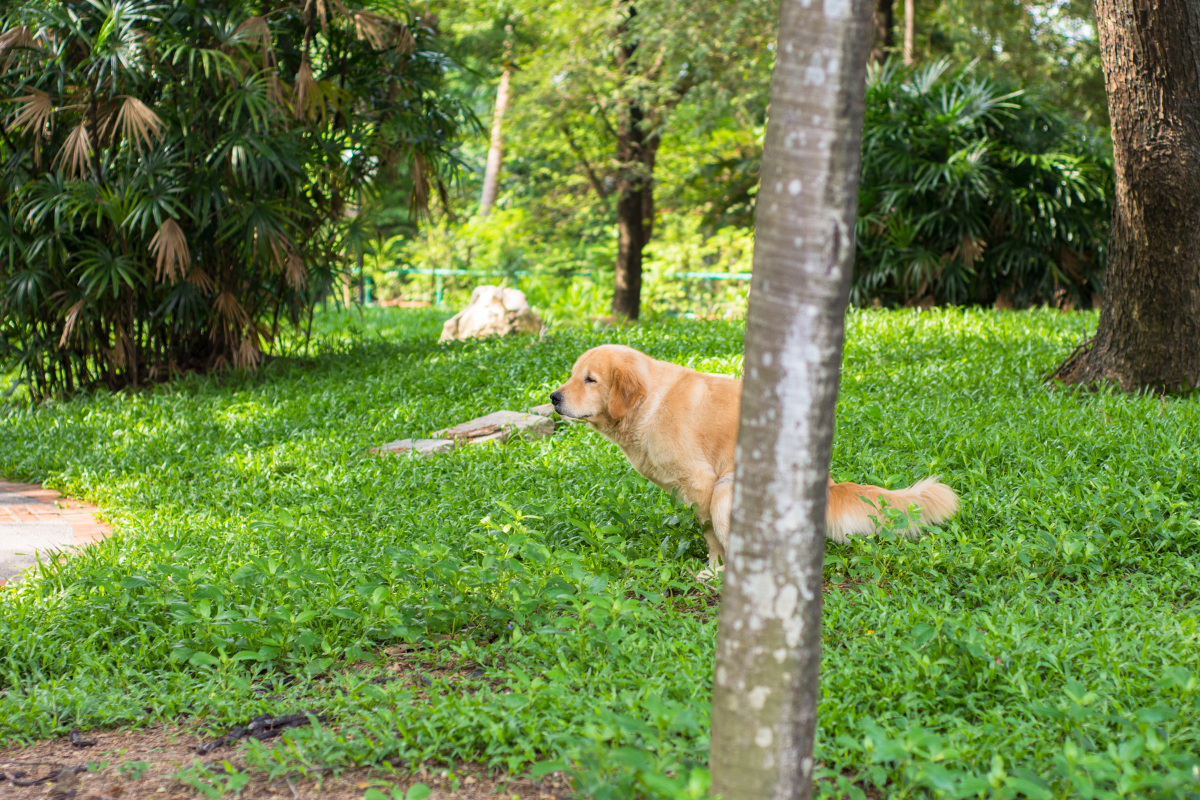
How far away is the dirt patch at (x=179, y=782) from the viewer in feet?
7.47

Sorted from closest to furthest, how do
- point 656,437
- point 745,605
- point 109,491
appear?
point 745,605
point 656,437
point 109,491

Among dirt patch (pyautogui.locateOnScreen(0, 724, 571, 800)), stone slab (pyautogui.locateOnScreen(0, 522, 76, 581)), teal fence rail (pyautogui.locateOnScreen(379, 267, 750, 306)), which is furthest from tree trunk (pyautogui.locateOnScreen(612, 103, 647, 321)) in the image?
dirt patch (pyautogui.locateOnScreen(0, 724, 571, 800))

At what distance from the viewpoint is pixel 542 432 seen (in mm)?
6188

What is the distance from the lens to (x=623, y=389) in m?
3.77

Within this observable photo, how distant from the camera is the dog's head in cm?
373

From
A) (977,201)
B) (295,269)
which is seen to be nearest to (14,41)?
(295,269)

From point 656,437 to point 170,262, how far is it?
5.42 m

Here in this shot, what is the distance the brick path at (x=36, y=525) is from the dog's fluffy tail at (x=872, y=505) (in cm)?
353

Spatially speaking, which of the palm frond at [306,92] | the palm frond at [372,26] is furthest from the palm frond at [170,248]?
the palm frond at [372,26]

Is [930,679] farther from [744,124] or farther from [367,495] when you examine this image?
[744,124]

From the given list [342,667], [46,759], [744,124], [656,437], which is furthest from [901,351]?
[744,124]

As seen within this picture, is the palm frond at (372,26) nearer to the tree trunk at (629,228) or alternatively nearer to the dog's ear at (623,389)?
the tree trunk at (629,228)

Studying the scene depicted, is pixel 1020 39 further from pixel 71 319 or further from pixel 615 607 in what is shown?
pixel 615 607

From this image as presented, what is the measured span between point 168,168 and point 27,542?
13.7 ft
